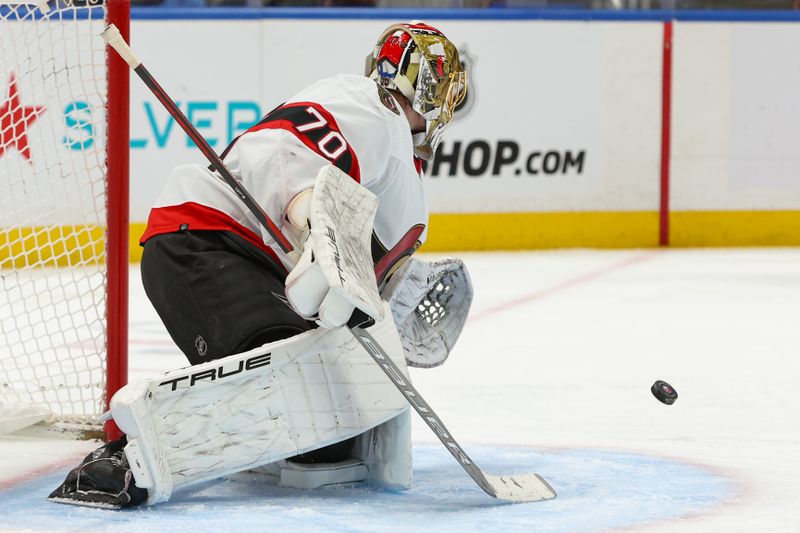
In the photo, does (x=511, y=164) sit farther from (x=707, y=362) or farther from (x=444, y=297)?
(x=444, y=297)

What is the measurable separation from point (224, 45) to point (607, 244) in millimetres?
1990

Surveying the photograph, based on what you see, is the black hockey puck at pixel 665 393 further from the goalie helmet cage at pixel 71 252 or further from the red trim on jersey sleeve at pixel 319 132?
the goalie helmet cage at pixel 71 252

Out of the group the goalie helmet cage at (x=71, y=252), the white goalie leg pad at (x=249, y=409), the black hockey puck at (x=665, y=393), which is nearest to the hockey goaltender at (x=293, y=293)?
the white goalie leg pad at (x=249, y=409)

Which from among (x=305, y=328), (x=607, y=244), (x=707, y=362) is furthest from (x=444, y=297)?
(x=607, y=244)

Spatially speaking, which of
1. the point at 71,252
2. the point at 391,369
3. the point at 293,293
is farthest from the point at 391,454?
the point at 71,252

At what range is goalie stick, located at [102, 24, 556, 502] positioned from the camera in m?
1.93

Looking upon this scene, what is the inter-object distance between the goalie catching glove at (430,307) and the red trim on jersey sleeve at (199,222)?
0.32m

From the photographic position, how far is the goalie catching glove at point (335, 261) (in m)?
1.71

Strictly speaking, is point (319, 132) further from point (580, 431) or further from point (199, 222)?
point (580, 431)

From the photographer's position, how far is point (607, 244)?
622cm

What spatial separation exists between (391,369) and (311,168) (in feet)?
1.05

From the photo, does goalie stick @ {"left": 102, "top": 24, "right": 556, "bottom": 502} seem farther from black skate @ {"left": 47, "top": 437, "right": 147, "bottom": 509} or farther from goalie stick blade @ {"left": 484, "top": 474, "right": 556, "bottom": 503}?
black skate @ {"left": 47, "top": 437, "right": 147, "bottom": 509}

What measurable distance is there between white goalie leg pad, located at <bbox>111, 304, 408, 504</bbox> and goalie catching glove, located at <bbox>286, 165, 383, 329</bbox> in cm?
17

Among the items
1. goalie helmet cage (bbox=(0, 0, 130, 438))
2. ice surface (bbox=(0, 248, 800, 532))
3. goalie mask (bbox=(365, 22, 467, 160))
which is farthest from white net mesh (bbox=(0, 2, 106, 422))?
goalie mask (bbox=(365, 22, 467, 160))
